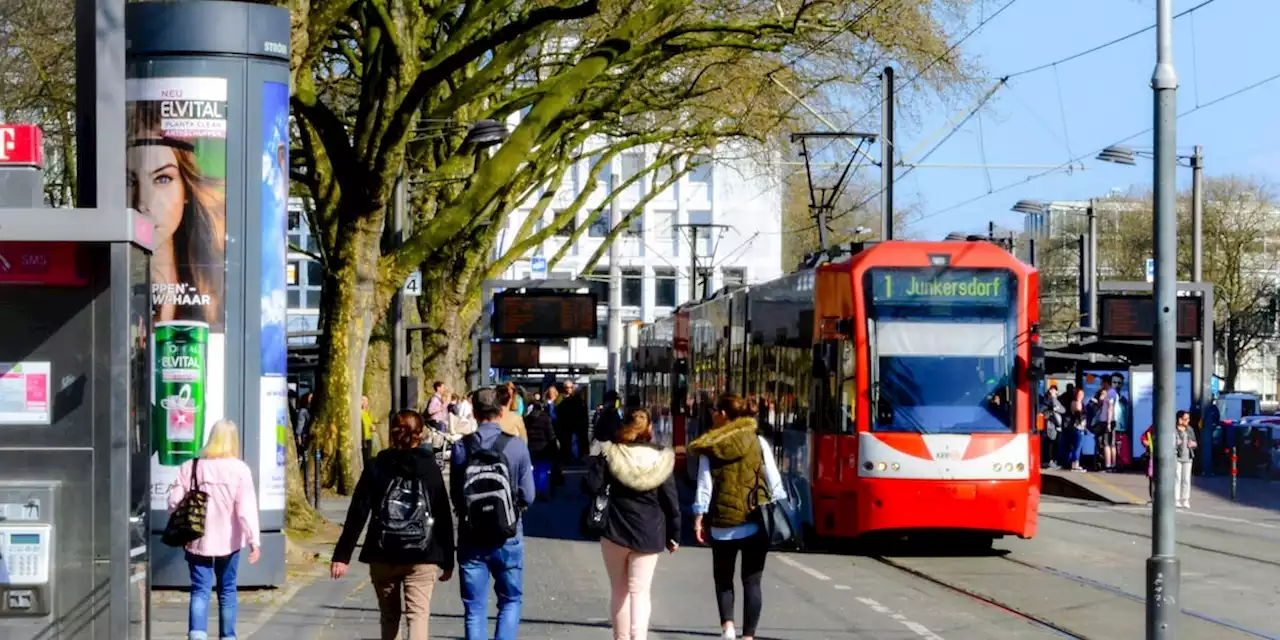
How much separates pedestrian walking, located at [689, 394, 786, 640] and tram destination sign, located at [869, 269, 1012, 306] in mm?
7522

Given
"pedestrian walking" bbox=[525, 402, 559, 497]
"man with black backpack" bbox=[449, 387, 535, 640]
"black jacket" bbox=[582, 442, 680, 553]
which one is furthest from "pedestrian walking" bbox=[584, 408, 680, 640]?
"pedestrian walking" bbox=[525, 402, 559, 497]

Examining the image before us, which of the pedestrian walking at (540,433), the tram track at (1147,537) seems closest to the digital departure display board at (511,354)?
the pedestrian walking at (540,433)

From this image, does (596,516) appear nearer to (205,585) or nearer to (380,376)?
(205,585)

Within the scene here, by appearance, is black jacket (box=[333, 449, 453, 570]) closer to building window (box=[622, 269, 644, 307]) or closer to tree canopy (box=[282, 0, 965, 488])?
tree canopy (box=[282, 0, 965, 488])

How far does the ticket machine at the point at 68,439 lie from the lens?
9.10m

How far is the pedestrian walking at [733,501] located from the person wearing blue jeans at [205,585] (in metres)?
2.82

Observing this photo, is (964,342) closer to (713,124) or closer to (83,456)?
(83,456)

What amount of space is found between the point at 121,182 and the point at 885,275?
Answer: 11828 mm

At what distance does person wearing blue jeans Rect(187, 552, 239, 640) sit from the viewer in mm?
11570

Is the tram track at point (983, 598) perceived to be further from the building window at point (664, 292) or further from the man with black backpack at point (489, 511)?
the building window at point (664, 292)

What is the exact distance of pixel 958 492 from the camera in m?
19.4

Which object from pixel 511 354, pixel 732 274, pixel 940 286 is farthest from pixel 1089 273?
pixel 732 274

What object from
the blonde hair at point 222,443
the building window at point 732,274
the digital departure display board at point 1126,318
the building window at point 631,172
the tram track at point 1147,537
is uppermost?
the building window at point 631,172

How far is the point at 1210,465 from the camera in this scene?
39469mm
